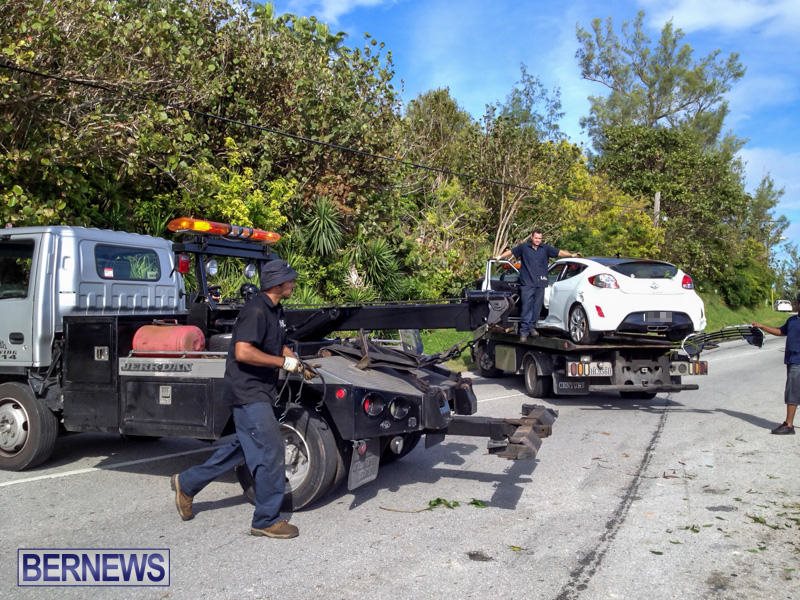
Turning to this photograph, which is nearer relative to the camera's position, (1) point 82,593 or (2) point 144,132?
(1) point 82,593

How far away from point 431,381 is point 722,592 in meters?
2.99

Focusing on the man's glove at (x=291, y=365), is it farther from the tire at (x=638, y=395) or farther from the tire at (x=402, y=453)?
the tire at (x=638, y=395)

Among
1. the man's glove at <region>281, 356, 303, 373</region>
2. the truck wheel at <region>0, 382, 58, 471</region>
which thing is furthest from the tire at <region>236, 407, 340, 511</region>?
the truck wheel at <region>0, 382, 58, 471</region>

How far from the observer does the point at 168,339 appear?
6.27 m

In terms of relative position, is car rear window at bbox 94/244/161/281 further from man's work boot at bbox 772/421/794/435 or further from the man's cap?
man's work boot at bbox 772/421/794/435

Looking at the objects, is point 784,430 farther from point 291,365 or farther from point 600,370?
point 291,365

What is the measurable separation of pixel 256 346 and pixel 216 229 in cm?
237

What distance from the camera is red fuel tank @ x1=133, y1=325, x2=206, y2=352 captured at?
625cm

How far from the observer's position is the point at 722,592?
13.9 feet

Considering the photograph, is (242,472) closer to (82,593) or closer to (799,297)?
(82,593)

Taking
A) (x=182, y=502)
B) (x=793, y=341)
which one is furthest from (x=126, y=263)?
(x=793, y=341)

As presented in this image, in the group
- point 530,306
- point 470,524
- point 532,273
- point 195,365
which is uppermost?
point 532,273

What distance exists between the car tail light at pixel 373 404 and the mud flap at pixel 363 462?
0.23 metres

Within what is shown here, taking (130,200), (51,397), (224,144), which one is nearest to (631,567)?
(51,397)
